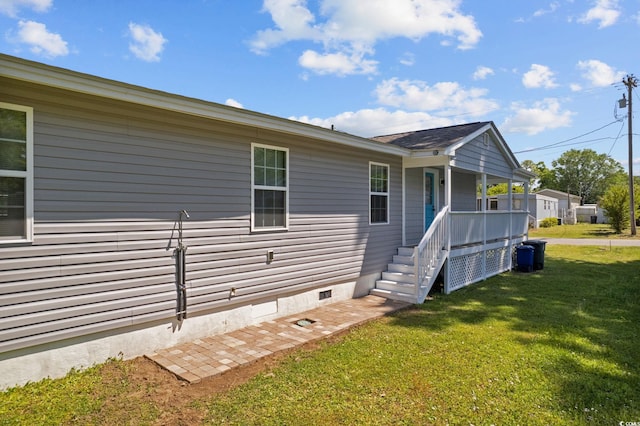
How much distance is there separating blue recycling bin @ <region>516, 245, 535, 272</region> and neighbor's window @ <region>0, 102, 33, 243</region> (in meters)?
11.6

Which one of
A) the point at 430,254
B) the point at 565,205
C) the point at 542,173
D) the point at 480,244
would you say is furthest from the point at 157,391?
the point at 542,173

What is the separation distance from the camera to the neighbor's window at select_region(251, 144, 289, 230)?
568 centimetres

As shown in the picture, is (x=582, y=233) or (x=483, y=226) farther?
(x=582, y=233)

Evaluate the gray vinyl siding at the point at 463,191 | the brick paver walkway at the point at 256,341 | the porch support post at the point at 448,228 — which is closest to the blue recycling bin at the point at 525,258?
the gray vinyl siding at the point at 463,191

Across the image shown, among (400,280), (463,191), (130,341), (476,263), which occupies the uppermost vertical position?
(463,191)

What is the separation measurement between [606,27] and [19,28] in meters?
14.9

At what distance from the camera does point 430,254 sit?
7473 mm

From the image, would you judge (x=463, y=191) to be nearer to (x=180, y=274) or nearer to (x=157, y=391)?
(x=180, y=274)

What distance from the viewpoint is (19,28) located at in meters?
5.68

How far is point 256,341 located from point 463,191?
8.58m

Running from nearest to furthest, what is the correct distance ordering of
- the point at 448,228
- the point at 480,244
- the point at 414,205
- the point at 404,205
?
the point at 448,228, the point at 404,205, the point at 414,205, the point at 480,244

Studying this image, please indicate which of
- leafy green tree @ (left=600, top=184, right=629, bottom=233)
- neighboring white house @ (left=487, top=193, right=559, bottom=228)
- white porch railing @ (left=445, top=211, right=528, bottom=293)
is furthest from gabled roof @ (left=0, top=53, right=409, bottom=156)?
neighboring white house @ (left=487, top=193, right=559, bottom=228)

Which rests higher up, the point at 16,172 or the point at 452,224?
the point at 16,172

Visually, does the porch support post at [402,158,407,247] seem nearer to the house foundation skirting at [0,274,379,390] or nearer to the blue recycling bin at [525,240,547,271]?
the house foundation skirting at [0,274,379,390]
